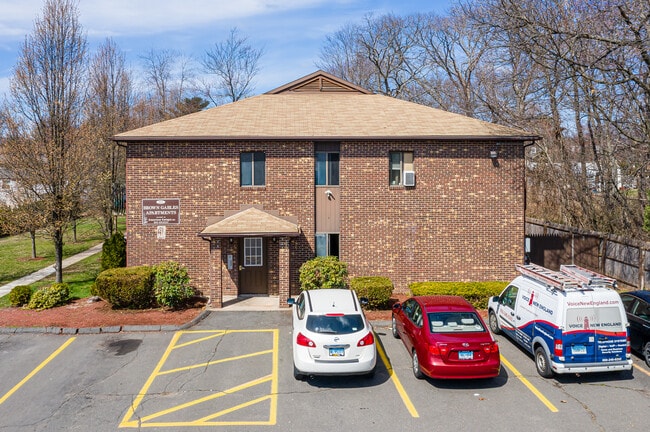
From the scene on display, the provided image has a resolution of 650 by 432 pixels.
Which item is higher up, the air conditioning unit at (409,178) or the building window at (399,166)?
the building window at (399,166)

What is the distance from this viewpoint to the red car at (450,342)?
9547 mm

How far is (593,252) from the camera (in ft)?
65.5

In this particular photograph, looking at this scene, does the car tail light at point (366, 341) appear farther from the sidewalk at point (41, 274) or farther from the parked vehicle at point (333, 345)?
the sidewalk at point (41, 274)

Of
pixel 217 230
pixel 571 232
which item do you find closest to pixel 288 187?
pixel 217 230

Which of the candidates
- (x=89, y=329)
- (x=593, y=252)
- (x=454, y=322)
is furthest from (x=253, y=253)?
(x=593, y=252)

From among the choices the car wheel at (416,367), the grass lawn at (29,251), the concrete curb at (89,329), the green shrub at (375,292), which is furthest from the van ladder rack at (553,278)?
the grass lawn at (29,251)

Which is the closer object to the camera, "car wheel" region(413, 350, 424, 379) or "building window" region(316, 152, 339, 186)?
"car wheel" region(413, 350, 424, 379)

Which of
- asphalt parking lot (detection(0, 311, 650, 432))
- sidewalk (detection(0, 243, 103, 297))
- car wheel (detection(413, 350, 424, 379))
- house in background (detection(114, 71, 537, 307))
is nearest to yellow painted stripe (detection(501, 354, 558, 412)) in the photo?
asphalt parking lot (detection(0, 311, 650, 432))

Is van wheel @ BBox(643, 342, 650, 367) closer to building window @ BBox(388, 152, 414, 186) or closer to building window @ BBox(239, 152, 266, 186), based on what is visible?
building window @ BBox(388, 152, 414, 186)

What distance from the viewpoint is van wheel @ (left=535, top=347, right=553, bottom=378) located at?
1019cm

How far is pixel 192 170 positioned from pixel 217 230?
9.13 feet

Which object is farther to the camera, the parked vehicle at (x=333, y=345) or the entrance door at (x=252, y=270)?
the entrance door at (x=252, y=270)

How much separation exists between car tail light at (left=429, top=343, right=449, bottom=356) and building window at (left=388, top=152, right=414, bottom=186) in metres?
8.69

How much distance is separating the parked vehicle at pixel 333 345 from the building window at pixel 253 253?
717cm
